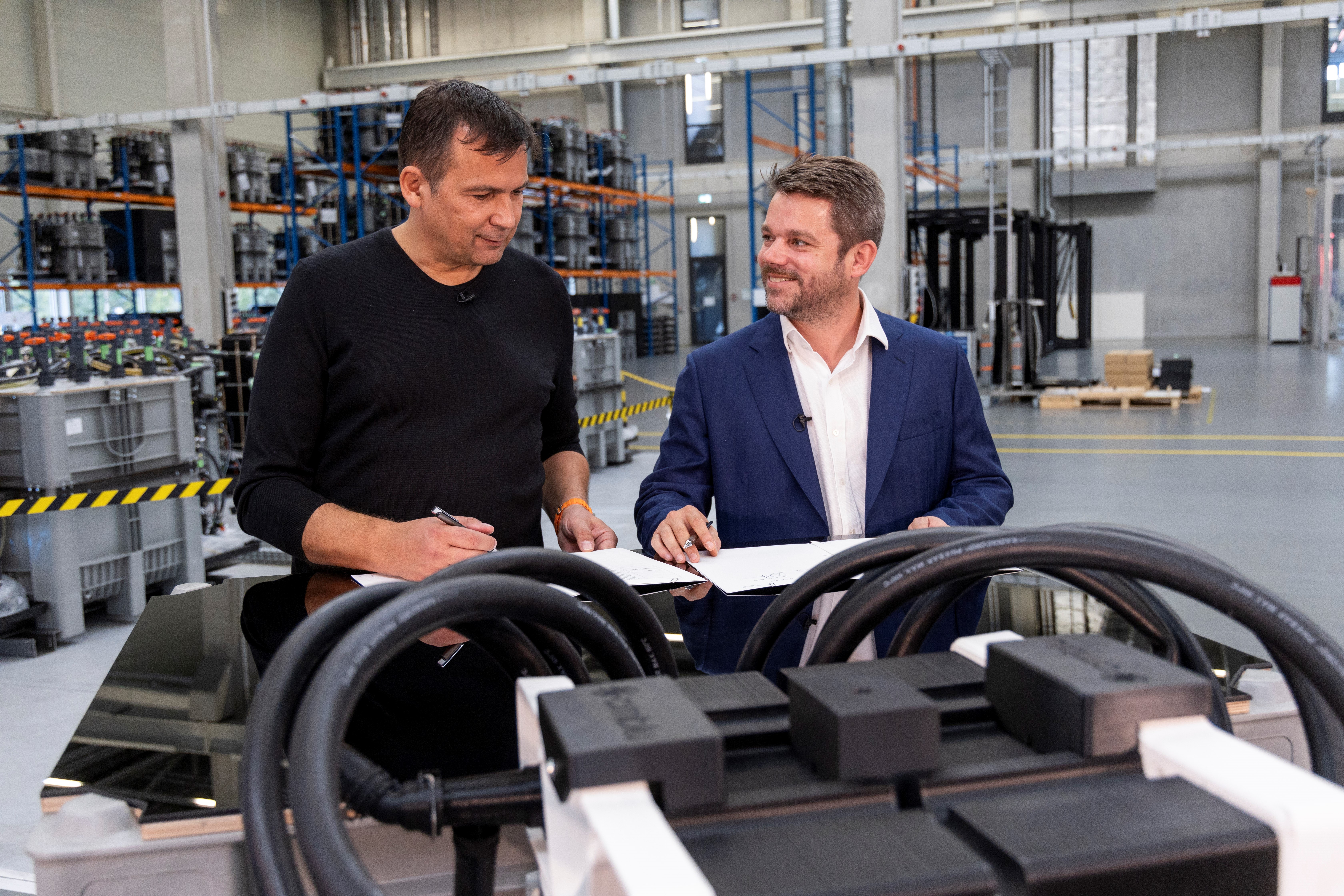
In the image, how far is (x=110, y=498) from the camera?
16.0ft

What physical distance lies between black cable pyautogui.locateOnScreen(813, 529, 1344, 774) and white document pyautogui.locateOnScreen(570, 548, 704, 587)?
Answer: 0.74 meters

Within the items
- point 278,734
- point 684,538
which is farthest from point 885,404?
point 278,734

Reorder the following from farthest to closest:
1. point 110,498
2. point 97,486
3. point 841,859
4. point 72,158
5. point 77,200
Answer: point 77,200, point 72,158, point 97,486, point 110,498, point 841,859

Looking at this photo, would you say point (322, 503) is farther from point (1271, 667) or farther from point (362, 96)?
point (362, 96)

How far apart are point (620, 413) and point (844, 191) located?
654 centimetres

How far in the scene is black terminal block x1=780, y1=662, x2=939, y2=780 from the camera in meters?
0.60

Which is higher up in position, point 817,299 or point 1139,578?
point 817,299

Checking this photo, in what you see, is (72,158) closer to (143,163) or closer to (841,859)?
(143,163)

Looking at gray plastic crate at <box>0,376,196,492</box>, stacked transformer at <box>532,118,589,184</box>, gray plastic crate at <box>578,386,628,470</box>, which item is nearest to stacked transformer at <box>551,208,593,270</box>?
stacked transformer at <box>532,118,589,184</box>

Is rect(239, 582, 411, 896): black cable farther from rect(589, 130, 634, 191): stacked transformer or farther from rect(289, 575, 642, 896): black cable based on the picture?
rect(589, 130, 634, 191): stacked transformer

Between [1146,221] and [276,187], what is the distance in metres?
17.3

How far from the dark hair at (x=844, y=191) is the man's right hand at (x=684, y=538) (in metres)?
0.76

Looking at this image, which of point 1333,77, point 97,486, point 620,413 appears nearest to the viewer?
point 97,486

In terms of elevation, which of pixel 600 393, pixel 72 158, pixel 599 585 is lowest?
pixel 600 393
